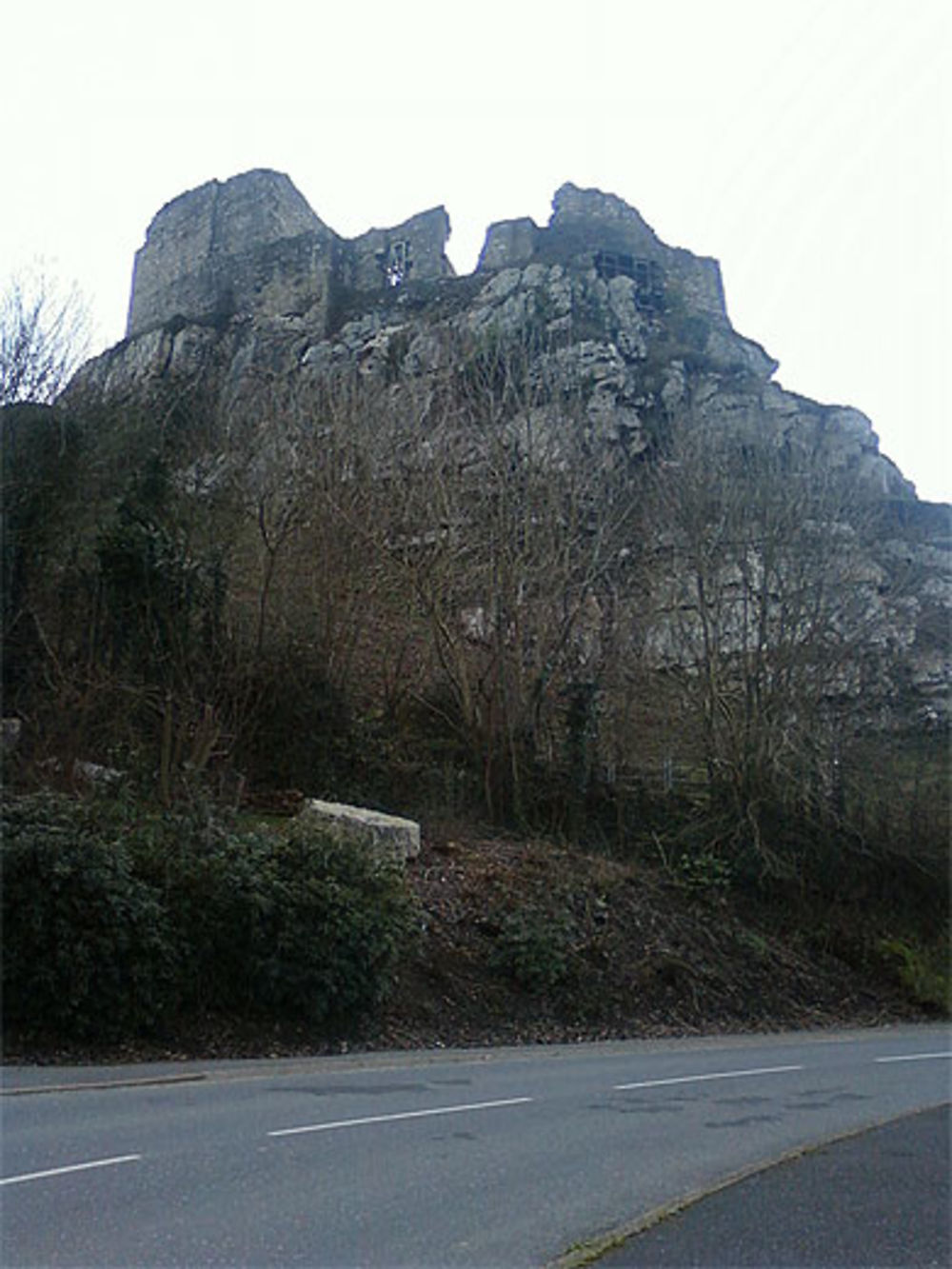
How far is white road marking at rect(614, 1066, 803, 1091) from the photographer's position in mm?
12836

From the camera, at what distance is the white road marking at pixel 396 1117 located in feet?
30.6

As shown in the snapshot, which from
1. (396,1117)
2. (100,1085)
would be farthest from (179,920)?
(396,1117)

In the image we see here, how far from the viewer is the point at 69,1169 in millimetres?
7613

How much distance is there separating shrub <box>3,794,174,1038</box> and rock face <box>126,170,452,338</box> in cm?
4436

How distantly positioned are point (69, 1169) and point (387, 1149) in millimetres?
2061

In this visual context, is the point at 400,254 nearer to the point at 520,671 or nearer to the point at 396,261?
the point at 396,261

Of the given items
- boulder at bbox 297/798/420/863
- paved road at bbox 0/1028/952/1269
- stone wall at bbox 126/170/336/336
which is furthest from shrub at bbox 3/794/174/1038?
stone wall at bbox 126/170/336/336

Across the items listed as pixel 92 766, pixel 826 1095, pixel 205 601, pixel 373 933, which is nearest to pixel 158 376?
pixel 205 601

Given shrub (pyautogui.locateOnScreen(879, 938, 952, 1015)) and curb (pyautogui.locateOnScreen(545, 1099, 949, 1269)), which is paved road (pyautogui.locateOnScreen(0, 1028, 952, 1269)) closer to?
curb (pyautogui.locateOnScreen(545, 1099, 949, 1269))

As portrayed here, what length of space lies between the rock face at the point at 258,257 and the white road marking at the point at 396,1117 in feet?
158

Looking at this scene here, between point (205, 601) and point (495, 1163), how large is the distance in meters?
15.2

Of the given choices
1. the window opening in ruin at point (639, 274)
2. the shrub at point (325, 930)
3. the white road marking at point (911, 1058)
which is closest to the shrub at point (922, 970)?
the white road marking at point (911, 1058)

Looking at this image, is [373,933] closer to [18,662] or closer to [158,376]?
[18,662]

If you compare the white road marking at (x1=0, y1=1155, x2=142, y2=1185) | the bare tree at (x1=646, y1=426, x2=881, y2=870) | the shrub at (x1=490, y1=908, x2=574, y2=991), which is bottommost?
the white road marking at (x1=0, y1=1155, x2=142, y2=1185)
